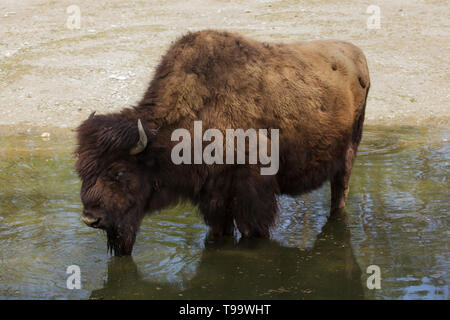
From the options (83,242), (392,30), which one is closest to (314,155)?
(83,242)

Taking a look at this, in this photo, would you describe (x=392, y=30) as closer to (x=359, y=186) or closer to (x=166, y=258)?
(x=359, y=186)

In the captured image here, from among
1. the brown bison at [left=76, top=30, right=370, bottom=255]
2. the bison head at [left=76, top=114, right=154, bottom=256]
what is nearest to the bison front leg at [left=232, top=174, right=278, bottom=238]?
the brown bison at [left=76, top=30, right=370, bottom=255]

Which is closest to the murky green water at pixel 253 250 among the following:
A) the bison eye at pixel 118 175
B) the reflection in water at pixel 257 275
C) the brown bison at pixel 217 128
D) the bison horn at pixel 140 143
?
the reflection in water at pixel 257 275

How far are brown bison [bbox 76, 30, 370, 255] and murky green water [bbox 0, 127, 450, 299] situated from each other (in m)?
0.36

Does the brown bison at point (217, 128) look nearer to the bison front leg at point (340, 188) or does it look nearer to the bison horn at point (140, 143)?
the bison horn at point (140, 143)

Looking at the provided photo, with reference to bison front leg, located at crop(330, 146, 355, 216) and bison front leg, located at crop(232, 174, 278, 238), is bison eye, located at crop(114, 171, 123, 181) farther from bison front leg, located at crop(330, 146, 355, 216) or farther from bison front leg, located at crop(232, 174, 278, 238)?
bison front leg, located at crop(330, 146, 355, 216)

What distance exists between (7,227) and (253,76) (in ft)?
10.0

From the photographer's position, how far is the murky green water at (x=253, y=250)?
4762 mm

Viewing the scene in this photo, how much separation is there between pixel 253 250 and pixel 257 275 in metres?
0.62

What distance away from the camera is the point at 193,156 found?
539 cm

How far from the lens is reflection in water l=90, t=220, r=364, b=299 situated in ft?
15.4

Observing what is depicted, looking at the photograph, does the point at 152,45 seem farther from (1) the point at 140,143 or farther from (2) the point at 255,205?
(1) the point at 140,143

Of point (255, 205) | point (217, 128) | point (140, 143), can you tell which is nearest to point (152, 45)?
point (217, 128)

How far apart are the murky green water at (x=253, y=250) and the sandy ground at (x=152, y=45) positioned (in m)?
4.26
